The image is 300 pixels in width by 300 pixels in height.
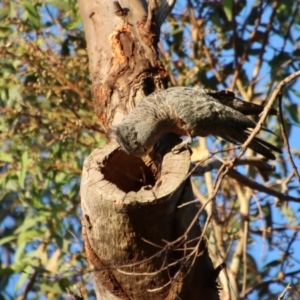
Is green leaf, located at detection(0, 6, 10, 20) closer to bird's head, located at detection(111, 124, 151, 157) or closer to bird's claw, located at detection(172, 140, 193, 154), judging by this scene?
bird's head, located at detection(111, 124, 151, 157)

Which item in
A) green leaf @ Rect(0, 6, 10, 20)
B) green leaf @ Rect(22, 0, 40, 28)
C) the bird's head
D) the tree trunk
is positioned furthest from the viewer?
green leaf @ Rect(0, 6, 10, 20)

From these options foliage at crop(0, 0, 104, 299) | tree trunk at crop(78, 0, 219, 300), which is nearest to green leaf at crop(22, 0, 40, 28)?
foliage at crop(0, 0, 104, 299)

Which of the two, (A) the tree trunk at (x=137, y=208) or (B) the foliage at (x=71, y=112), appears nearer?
(A) the tree trunk at (x=137, y=208)

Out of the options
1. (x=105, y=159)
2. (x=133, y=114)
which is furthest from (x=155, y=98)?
(x=105, y=159)

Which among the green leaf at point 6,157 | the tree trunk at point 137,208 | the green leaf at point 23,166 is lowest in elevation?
the tree trunk at point 137,208

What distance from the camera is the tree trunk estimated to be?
8.24ft

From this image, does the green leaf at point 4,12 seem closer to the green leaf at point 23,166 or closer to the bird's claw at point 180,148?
the green leaf at point 23,166

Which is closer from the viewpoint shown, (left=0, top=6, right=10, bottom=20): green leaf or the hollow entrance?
the hollow entrance

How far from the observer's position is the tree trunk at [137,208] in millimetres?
2512

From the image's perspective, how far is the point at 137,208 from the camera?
8.13ft

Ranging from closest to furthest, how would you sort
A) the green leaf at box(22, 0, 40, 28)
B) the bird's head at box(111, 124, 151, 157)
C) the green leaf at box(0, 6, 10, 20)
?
the bird's head at box(111, 124, 151, 157)
the green leaf at box(22, 0, 40, 28)
the green leaf at box(0, 6, 10, 20)

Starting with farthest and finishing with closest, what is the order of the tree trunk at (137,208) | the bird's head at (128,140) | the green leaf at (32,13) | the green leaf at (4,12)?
1. the green leaf at (4,12)
2. the green leaf at (32,13)
3. the bird's head at (128,140)
4. the tree trunk at (137,208)

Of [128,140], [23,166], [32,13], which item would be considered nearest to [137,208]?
[128,140]

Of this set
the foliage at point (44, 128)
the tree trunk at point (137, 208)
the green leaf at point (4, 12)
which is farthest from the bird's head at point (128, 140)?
the green leaf at point (4, 12)
